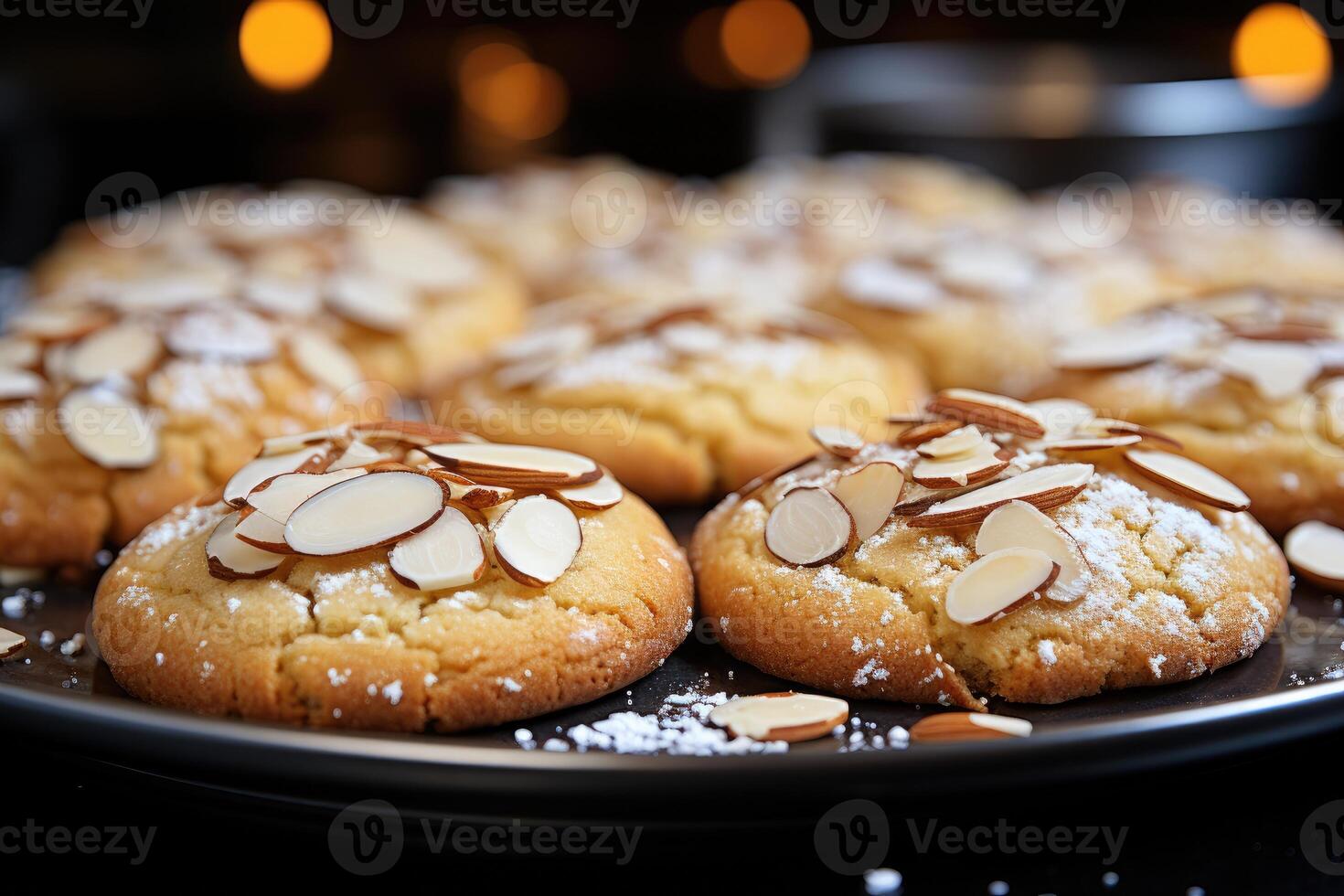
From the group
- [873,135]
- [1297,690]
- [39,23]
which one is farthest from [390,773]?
[39,23]

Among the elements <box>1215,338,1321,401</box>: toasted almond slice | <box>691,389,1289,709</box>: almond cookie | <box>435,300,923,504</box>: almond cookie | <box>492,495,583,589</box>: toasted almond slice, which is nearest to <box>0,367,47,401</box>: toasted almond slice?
<box>435,300,923,504</box>: almond cookie

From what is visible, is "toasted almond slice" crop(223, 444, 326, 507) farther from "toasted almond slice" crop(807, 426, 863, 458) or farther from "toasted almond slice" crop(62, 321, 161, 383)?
"toasted almond slice" crop(807, 426, 863, 458)

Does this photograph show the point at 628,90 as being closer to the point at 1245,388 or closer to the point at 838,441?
the point at 1245,388

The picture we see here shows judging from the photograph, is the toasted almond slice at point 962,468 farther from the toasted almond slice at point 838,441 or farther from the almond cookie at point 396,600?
the almond cookie at point 396,600

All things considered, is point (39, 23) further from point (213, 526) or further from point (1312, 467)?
point (1312, 467)

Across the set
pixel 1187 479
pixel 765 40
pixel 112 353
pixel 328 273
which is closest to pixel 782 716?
pixel 1187 479

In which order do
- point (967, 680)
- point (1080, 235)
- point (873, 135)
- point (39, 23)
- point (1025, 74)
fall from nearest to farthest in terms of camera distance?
point (967, 680)
point (1080, 235)
point (873, 135)
point (1025, 74)
point (39, 23)
